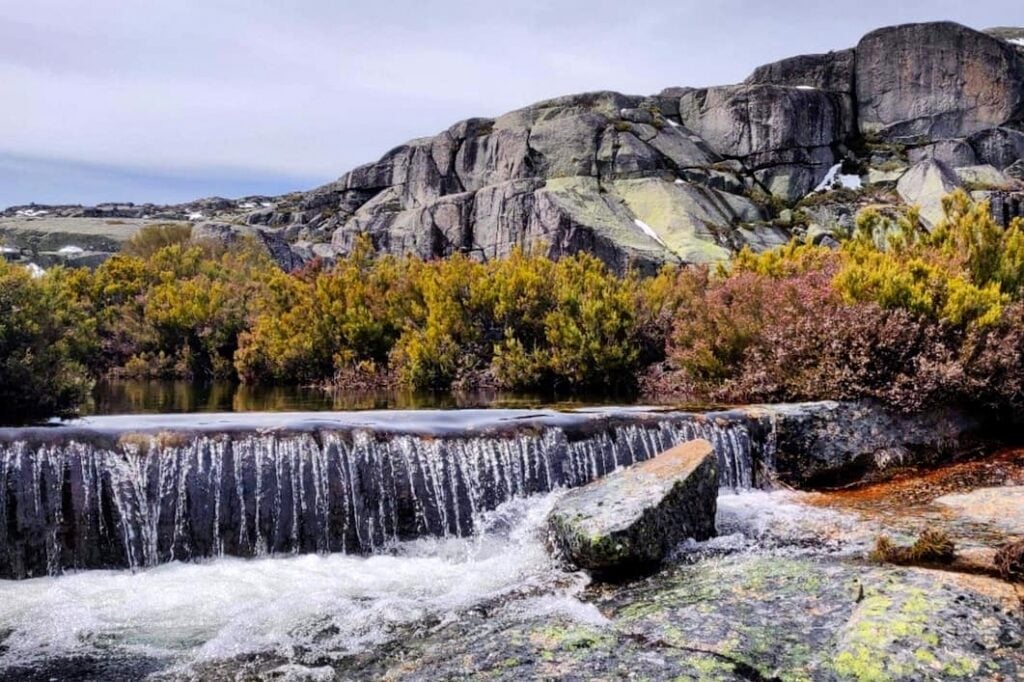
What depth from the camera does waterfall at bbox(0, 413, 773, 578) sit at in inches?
294

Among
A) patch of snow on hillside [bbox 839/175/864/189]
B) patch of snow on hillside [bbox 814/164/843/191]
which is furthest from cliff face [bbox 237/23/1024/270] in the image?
patch of snow on hillside [bbox 839/175/864/189]

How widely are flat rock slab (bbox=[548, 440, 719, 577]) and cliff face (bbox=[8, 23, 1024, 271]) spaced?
3063 centimetres

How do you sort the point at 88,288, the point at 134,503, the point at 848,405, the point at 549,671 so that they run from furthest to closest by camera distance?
the point at 88,288
the point at 848,405
the point at 134,503
the point at 549,671

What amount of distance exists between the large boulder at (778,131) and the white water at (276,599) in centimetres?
4149

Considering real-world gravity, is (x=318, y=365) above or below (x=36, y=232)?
below

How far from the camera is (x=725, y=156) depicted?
47.3 meters

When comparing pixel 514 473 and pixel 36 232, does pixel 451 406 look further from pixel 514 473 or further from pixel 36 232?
pixel 36 232

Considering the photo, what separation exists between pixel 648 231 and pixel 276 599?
1327 inches

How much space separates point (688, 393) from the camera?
14.4 m

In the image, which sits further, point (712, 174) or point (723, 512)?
point (712, 174)

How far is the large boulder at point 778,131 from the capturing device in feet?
150

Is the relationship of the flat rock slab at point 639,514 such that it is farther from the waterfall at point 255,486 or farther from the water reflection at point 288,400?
the water reflection at point 288,400

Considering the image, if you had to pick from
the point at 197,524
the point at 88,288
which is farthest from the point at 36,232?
Result: the point at 197,524

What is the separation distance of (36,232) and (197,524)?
56386mm
